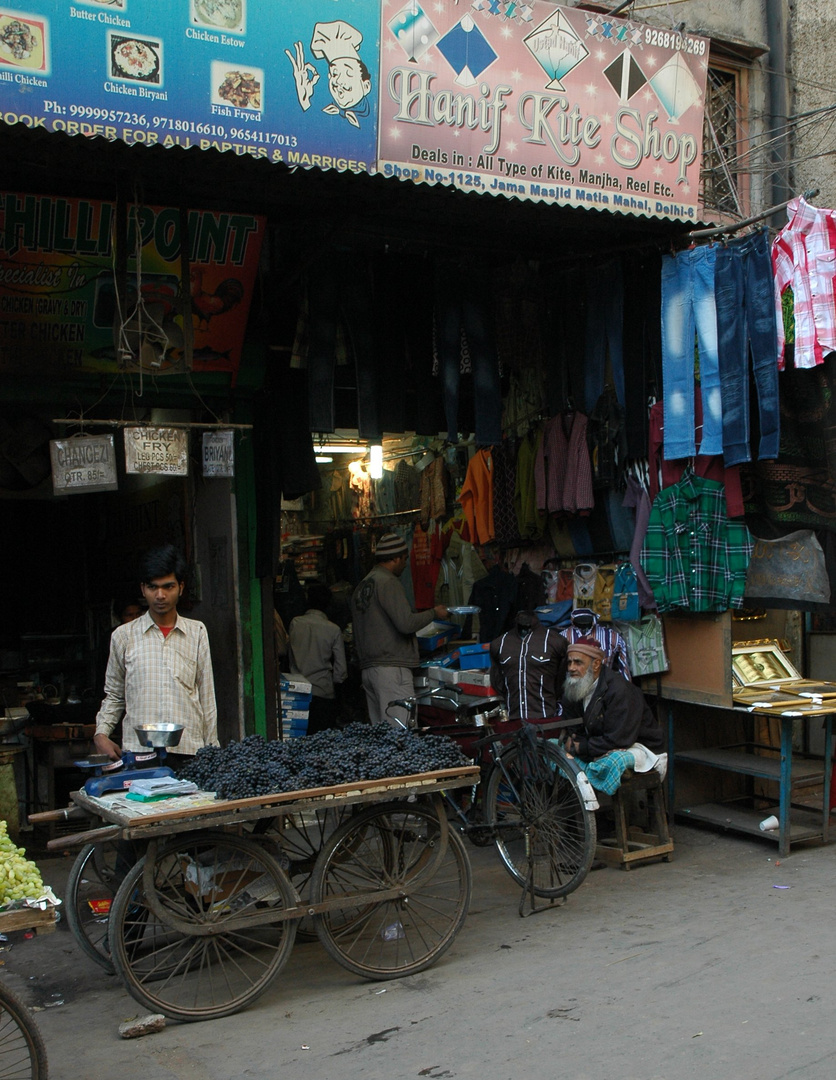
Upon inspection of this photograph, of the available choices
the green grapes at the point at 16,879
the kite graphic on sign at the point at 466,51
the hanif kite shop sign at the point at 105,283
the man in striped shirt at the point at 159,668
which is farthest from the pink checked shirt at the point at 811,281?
the green grapes at the point at 16,879

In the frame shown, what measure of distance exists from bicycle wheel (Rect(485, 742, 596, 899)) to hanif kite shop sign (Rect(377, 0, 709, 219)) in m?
3.37

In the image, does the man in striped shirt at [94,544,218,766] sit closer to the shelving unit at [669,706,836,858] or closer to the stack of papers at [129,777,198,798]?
the stack of papers at [129,777,198,798]

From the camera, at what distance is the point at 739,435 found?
6.73 meters

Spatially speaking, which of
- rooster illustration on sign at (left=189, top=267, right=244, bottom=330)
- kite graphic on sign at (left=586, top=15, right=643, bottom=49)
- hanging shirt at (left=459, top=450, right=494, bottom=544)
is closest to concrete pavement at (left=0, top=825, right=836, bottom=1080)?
hanging shirt at (left=459, top=450, right=494, bottom=544)

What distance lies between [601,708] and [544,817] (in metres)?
0.93

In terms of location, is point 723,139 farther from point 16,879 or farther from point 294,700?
point 16,879

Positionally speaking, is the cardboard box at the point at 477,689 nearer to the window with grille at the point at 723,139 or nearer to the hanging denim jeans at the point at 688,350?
the hanging denim jeans at the point at 688,350

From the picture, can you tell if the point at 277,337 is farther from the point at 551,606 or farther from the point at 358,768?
the point at 358,768

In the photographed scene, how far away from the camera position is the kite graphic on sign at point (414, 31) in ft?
19.1

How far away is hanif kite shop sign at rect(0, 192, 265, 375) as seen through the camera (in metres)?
6.42

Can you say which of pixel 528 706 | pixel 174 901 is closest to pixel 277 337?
pixel 528 706

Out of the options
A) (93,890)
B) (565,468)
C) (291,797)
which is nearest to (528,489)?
(565,468)

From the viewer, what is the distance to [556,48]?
6.30 meters

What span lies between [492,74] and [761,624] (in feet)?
15.8
